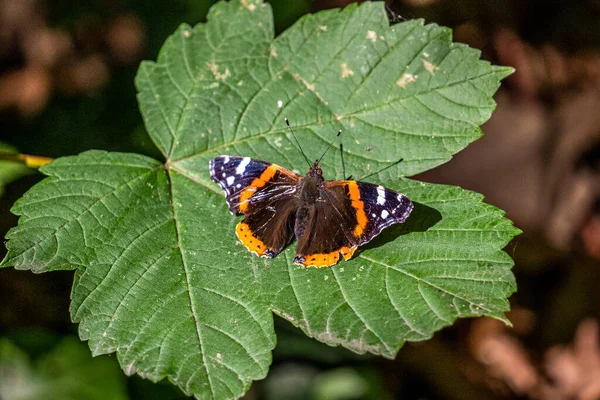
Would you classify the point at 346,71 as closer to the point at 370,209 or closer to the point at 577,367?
the point at 370,209

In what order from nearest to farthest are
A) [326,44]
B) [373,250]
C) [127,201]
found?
[373,250] → [127,201] → [326,44]

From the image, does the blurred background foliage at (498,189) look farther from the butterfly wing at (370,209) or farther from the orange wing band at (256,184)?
the butterfly wing at (370,209)

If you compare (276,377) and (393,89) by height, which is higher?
(393,89)

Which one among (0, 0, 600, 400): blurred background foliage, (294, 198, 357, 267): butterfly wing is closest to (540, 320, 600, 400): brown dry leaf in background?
(0, 0, 600, 400): blurred background foliage

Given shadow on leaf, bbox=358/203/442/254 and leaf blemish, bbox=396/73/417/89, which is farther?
leaf blemish, bbox=396/73/417/89

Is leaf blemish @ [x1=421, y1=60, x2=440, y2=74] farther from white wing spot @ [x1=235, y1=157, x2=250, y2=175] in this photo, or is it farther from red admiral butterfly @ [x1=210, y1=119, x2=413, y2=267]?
white wing spot @ [x1=235, y1=157, x2=250, y2=175]

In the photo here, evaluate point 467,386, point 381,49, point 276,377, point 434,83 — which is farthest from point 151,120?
point 467,386

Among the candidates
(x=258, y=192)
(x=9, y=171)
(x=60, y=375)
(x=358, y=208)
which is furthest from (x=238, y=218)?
(x=60, y=375)

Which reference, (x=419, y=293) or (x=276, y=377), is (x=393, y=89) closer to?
(x=419, y=293)
